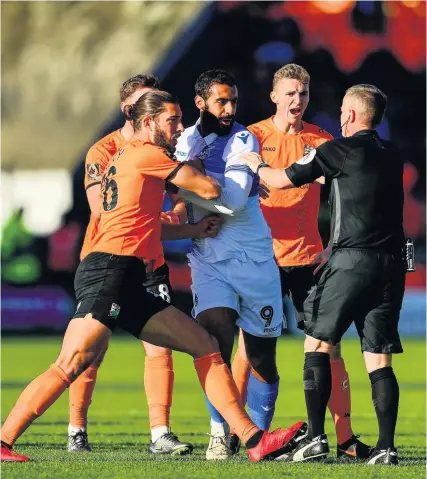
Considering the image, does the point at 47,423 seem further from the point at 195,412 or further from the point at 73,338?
the point at 73,338

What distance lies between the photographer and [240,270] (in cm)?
939

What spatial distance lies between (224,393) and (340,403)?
1211 millimetres

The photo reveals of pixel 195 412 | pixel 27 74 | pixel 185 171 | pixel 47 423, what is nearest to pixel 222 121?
pixel 185 171

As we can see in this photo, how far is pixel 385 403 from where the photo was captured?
29.0 feet

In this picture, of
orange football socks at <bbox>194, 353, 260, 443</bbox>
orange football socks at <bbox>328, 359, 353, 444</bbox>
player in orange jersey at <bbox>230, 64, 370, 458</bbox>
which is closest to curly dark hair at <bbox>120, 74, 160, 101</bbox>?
player in orange jersey at <bbox>230, 64, 370, 458</bbox>

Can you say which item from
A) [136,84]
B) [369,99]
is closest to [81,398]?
[136,84]

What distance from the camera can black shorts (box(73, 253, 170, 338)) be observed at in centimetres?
855

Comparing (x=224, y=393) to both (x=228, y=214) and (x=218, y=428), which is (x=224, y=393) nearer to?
(x=218, y=428)

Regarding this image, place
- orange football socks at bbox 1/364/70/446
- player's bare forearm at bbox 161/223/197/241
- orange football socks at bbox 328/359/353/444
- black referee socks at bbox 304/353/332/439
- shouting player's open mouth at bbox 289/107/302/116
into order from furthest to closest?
shouting player's open mouth at bbox 289/107/302/116
orange football socks at bbox 328/359/353/444
player's bare forearm at bbox 161/223/197/241
black referee socks at bbox 304/353/332/439
orange football socks at bbox 1/364/70/446

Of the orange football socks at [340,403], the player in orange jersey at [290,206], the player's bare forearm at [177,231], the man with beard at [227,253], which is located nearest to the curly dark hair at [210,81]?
the man with beard at [227,253]

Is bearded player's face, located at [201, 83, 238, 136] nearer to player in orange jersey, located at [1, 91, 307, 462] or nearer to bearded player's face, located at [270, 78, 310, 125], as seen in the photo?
player in orange jersey, located at [1, 91, 307, 462]

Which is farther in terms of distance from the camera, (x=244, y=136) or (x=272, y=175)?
(x=244, y=136)

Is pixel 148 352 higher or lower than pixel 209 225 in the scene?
lower

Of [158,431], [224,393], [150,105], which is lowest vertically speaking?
[158,431]
